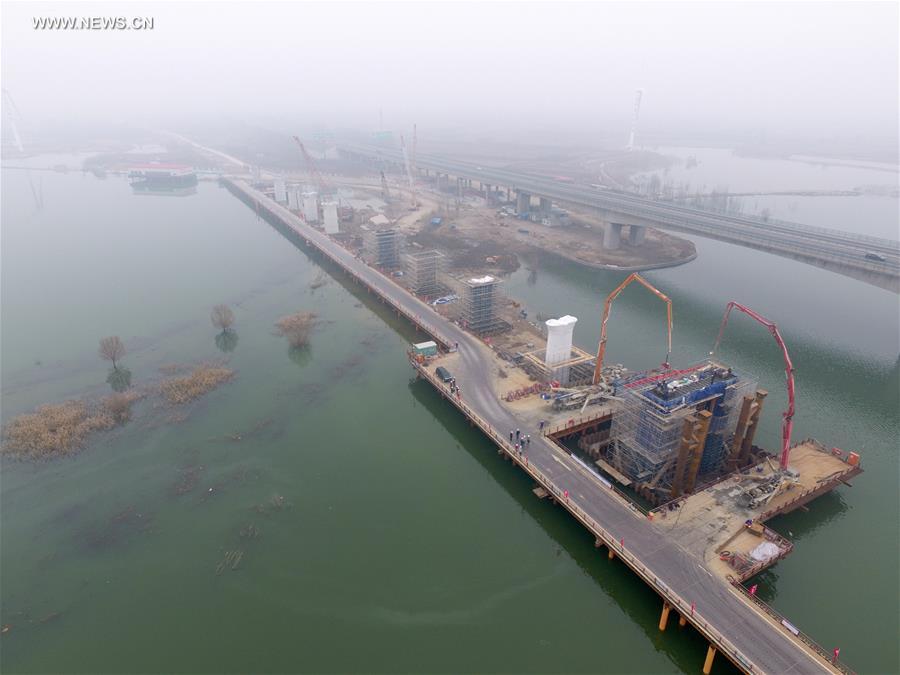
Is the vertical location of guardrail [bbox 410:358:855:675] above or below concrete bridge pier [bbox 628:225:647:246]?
below

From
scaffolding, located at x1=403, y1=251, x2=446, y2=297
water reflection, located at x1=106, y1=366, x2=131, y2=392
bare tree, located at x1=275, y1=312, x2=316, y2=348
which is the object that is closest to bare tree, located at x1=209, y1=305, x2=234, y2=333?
bare tree, located at x1=275, y1=312, x2=316, y2=348

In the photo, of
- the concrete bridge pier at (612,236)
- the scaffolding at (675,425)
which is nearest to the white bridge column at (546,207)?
the concrete bridge pier at (612,236)

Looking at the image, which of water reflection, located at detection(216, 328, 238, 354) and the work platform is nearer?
the work platform

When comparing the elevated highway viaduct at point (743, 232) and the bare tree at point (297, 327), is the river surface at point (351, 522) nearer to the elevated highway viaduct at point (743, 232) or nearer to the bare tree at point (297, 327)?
the bare tree at point (297, 327)

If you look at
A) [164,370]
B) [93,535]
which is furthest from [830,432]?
[164,370]

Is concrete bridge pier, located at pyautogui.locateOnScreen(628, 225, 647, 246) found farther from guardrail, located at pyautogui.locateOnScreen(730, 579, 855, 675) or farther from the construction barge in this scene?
guardrail, located at pyautogui.locateOnScreen(730, 579, 855, 675)
